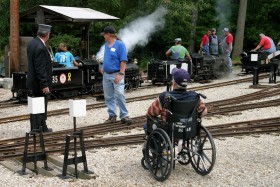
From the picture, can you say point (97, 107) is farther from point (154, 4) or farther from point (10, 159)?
point (154, 4)

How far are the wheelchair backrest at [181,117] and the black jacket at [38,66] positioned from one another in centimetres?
297

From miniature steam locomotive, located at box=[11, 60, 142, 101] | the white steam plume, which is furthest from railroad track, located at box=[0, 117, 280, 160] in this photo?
the white steam plume

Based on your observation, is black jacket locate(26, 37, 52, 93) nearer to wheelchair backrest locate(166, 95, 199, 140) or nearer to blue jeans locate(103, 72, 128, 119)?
blue jeans locate(103, 72, 128, 119)

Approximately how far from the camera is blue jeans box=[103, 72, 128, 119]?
10.1 m

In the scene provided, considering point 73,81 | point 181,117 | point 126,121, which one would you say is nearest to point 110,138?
point 126,121

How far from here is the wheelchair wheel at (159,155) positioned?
21.5ft

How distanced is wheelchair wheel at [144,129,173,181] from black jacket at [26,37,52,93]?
2.75 meters

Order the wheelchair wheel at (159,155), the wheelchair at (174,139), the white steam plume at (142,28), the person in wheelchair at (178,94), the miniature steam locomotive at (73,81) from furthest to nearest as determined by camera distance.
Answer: the white steam plume at (142,28) < the miniature steam locomotive at (73,81) < the person in wheelchair at (178,94) < the wheelchair at (174,139) < the wheelchair wheel at (159,155)

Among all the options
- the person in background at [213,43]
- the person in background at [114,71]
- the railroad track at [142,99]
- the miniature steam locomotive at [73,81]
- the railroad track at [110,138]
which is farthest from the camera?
the person in background at [213,43]

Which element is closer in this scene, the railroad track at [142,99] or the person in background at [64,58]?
the railroad track at [142,99]

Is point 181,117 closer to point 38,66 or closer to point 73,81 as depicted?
point 38,66

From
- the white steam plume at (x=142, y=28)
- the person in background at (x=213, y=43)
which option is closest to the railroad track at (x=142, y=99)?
the person in background at (x=213, y=43)

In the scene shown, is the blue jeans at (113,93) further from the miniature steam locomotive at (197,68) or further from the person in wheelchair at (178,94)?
the miniature steam locomotive at (197,68)

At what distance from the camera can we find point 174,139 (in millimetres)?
6812
